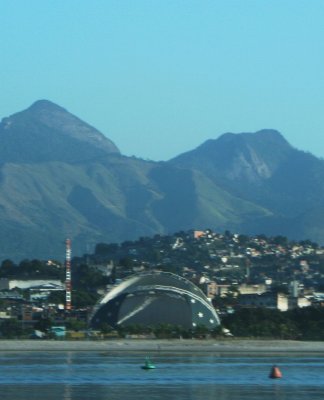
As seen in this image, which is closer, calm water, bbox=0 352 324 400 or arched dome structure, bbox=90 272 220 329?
calm water, bbox=0 352 324 400

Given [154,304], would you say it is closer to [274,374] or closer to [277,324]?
[277,324]

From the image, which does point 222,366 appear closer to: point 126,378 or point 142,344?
point 126,378

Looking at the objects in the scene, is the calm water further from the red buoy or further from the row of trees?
the row of trees

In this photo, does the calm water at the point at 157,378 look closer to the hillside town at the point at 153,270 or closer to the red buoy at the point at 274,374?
the red buoy at the point at 274,374

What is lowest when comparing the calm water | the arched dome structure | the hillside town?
the calm water

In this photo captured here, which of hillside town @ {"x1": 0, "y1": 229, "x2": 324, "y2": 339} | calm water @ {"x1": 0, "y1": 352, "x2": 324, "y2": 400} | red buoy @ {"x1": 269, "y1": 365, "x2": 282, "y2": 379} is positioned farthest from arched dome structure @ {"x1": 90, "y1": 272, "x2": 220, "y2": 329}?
red buoy @ {"x1": 269, "y1": 365, "x2": 282, "y2": 379}

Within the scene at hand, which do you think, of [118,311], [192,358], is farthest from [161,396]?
[118,311]

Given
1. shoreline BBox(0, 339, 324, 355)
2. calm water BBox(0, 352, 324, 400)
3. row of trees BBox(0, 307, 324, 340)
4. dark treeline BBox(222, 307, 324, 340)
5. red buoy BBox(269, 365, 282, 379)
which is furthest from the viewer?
row of trees BBox(0, 307, 324, 340)

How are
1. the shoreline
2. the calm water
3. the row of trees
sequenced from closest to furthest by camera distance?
the calm water, the shoreline, the row of trees
